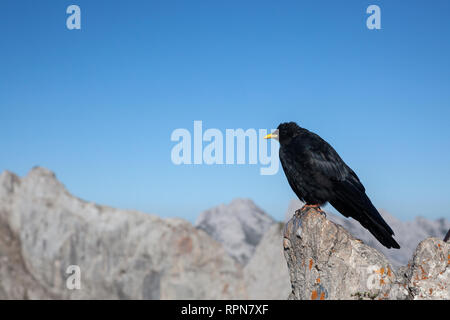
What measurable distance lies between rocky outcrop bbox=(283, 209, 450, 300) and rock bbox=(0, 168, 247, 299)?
1379 inches

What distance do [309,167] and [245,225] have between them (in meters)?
49.5

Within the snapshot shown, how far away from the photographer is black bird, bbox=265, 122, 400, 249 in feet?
25.2

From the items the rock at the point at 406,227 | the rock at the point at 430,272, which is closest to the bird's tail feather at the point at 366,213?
the rock at the point at 430,272

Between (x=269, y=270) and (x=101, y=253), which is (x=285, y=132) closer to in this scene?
(x=269, y=270)

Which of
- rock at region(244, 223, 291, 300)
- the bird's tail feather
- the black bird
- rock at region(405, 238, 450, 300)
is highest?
the black bird

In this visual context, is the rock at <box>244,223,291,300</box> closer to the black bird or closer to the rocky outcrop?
the black bird

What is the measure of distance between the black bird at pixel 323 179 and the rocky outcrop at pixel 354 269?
0.85 metres

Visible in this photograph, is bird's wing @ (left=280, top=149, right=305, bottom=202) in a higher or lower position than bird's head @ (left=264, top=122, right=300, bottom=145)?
lower

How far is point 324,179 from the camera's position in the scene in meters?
8.12

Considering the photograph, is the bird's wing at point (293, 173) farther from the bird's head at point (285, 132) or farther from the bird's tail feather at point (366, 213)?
the bird's tail feather at point (366, 213)

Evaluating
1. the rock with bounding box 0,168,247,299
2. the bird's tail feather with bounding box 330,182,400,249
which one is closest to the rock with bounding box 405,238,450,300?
the bird's tail feather with bounding box 330,182,400,249

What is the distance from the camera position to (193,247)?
1658 inches
